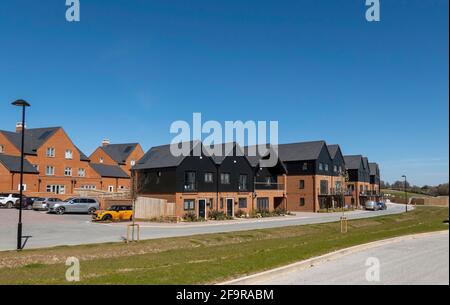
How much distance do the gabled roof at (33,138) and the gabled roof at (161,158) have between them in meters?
20.1

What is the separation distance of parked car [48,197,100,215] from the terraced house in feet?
16.2

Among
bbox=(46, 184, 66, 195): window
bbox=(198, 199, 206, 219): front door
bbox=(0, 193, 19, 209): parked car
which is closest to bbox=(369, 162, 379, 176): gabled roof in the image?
bbox=(198, 199, 206, 219): front door

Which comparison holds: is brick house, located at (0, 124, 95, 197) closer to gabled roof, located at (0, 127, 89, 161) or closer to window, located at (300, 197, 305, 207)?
gabled roof, located at (0, 127, 89, 161)

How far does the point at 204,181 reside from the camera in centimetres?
4197

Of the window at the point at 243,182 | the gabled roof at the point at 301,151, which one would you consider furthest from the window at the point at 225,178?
the gabled roof at the point at 301,151

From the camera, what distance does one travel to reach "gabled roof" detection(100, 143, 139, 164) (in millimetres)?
76700

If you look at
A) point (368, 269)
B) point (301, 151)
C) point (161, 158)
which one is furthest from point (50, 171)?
point (368, 269)

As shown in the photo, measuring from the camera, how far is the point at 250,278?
37.4ft

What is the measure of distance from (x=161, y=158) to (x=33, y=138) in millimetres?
27098

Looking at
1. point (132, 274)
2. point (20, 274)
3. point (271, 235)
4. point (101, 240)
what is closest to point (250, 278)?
point (132, 274)

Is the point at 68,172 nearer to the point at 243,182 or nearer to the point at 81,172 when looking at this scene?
the point at 81,172

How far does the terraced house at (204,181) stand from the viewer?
39.9 m
